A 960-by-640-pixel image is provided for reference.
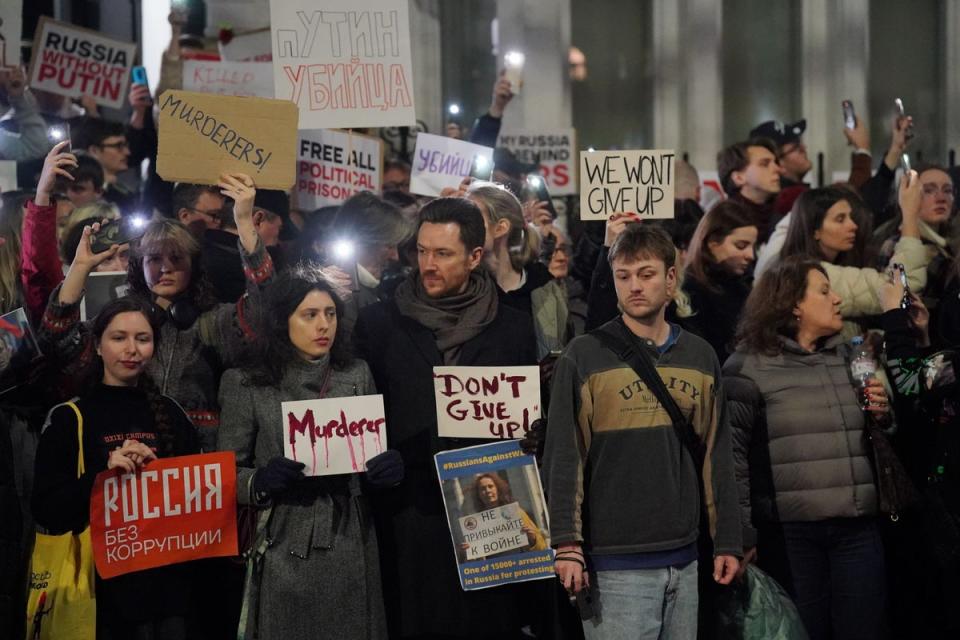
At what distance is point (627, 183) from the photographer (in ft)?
21.2

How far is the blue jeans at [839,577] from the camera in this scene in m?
6.16

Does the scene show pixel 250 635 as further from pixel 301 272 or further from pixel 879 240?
pixel 879 240

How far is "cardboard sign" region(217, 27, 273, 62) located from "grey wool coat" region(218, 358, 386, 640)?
723 cm

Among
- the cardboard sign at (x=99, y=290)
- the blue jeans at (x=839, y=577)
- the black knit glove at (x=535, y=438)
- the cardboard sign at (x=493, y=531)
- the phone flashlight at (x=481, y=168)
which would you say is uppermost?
the phone flashlight at (x=481, y=168)

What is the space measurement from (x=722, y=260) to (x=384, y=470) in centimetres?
252

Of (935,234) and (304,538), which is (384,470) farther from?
(935,234)

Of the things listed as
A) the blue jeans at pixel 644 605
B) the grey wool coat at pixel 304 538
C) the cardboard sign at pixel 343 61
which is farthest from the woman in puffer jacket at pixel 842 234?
the grey wool coat at pixel 304 538

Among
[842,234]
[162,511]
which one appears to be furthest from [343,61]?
[162,511]

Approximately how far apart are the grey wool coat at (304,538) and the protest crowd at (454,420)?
0.01 m

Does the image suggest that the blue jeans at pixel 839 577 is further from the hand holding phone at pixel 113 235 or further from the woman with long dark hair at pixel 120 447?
the hand holding phone at pixel 113 235

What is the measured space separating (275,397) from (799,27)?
58.4 feet

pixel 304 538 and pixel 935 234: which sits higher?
pixel 935 234

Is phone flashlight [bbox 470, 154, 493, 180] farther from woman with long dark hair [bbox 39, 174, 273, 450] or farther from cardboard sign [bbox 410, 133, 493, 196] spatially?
woman with long dark hair [bbox 39, 174, 273, 450]

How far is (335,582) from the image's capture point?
539cm
